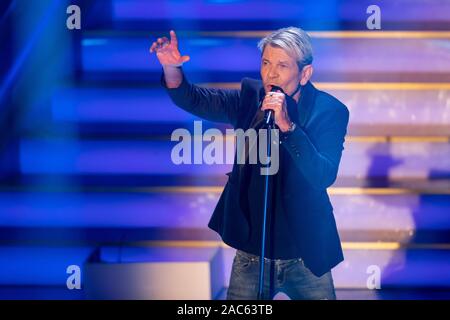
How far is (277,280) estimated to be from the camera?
2.82m

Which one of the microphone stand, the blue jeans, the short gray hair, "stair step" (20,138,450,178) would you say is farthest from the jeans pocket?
"stair step" (20,138,450,178)

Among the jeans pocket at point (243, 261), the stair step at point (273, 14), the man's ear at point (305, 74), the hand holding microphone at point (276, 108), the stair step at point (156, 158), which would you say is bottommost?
the jeans pocket at point (243, 261)

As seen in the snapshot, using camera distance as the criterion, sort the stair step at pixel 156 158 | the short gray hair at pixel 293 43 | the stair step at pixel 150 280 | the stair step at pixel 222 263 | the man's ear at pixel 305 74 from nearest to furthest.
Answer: the short gray hair at pixel 293 43, the man's ear at pixel 305 74, the stair step at pixel 150 280, the stair step at pixel 222 263, the stair step at pixel 156 158

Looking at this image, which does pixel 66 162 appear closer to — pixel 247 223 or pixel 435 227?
pixel 247 223

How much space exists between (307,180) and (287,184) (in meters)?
0.08

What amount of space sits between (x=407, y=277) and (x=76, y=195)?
62.7 inches

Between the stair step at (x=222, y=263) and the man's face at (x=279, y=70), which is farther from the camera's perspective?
the stair step at (x=222, y=263)

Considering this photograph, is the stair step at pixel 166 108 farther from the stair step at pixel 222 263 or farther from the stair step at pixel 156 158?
the stair step at pixel 222 263

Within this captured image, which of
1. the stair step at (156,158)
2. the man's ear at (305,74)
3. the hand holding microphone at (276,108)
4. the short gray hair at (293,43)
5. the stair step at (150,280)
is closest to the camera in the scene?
the hand holding microphone at (276,108)

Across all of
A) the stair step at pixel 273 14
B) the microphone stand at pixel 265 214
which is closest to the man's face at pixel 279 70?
the microphone stand at pixel 265 214

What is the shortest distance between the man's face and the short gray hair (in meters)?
0.02

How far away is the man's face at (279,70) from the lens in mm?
2947

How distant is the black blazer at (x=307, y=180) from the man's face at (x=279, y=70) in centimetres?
5
